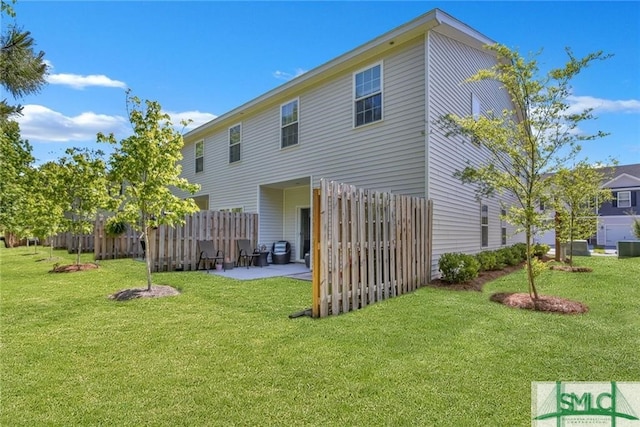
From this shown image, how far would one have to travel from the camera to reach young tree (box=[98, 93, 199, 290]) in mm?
6668

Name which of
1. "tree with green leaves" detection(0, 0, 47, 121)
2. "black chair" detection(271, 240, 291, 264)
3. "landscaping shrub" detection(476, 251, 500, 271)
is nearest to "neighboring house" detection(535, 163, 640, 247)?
"landscaping shrub" detection(476, 251, 500, 271)

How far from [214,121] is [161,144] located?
872 cm

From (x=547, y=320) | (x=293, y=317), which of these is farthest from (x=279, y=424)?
(x=547, y=320)

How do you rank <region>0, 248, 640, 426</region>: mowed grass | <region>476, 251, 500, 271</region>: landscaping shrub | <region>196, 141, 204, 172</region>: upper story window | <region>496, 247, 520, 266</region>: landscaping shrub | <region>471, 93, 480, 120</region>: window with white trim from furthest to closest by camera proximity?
<region>196, 141, 204, 172</region>: upper story window, <region>496, 247, 520, 266</region>: landscaping shrub, <region>471, 93, 480, 120</region>: window with white trim, <region>476, 251, 500, 271</region>: landscaping shrub, <region>0, 248, 640, 426</region>: mowed grass

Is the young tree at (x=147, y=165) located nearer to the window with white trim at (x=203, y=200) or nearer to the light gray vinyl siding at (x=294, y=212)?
the light gray vinyl siding at (x=294, y=212)

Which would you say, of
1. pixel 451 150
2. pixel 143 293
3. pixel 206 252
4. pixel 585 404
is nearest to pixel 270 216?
pixel 206 252

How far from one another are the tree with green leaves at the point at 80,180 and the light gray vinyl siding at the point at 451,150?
28.8ft

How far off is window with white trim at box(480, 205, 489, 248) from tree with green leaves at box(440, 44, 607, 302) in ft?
18.1

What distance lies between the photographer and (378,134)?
9305 millimetres

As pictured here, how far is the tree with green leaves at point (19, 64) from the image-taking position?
7.93 m

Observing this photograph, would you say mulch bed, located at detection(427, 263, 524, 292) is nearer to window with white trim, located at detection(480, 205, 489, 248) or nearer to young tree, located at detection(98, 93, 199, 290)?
window with white trim, located at detection(480, 205, 489, 248)

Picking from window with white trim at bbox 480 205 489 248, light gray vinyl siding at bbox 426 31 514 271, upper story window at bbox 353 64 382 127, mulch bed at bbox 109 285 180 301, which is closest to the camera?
mulch bed at bbox 109 285 180 301

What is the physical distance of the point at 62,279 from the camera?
8.46m

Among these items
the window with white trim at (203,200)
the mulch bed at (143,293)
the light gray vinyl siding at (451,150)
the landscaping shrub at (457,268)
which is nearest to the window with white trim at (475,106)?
the light gray vinyl siding at (451,150)
